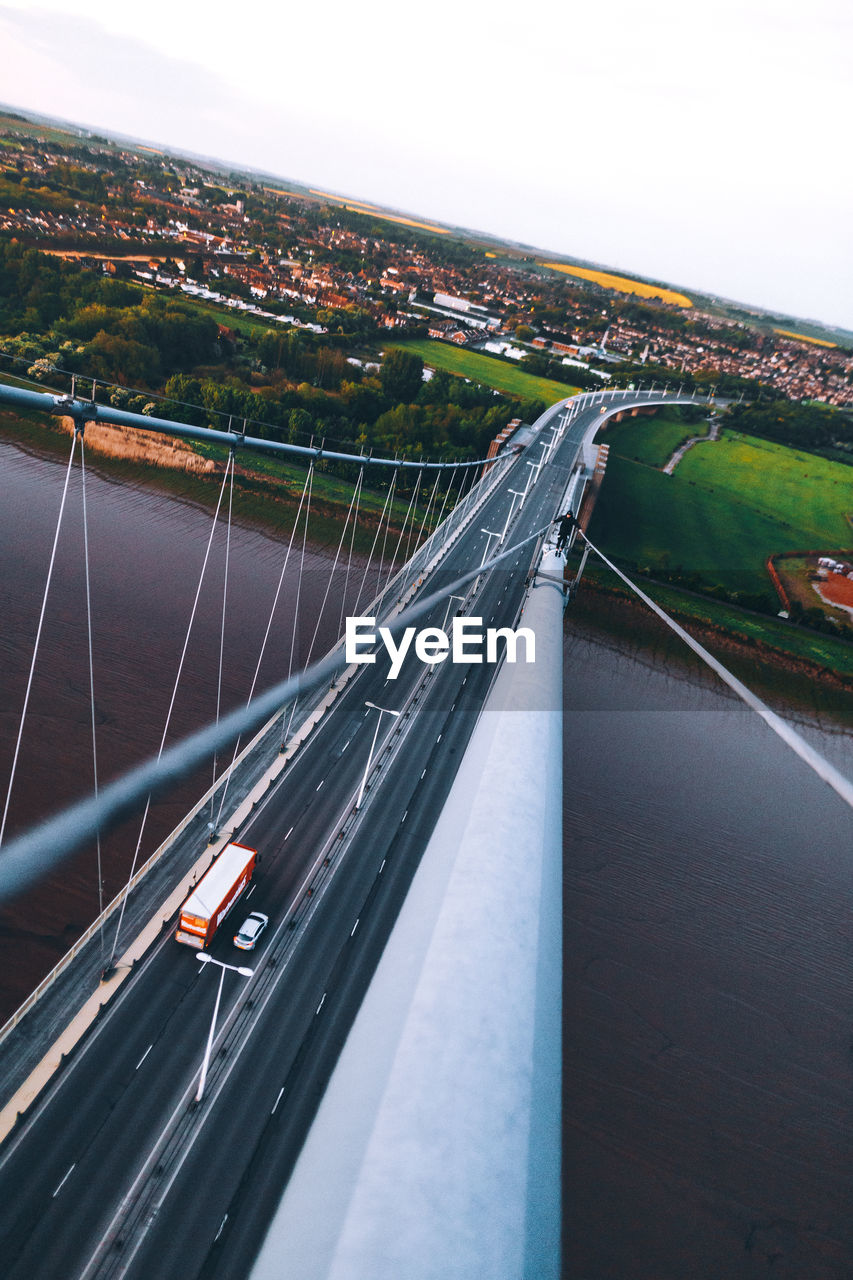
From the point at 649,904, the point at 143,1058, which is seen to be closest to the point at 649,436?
the point at 649,904

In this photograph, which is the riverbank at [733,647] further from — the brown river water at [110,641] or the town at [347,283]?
the town at [347,283]

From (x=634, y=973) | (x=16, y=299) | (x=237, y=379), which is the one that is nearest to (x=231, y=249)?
(x=16, y=299)

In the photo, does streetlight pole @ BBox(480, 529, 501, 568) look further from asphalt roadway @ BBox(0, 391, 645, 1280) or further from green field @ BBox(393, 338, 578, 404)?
green field @ BBox(393, 338, 578, 404)

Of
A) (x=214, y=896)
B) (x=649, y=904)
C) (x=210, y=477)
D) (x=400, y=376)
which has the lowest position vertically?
(x=649, y=904)

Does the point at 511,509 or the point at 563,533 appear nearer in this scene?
the point at 563,533

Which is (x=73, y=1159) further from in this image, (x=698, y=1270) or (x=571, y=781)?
(x=571, y=781)

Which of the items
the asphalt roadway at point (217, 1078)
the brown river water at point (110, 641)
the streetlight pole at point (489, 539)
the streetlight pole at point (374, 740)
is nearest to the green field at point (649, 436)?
the streetlight pole at point (489, 539)

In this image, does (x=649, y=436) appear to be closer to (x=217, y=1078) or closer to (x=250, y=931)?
(x=250, y=931)

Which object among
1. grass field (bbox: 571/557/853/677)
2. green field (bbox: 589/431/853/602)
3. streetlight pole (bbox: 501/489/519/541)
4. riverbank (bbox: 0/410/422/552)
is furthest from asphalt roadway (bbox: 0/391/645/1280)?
green field (bbox: 589/431/853/602)
